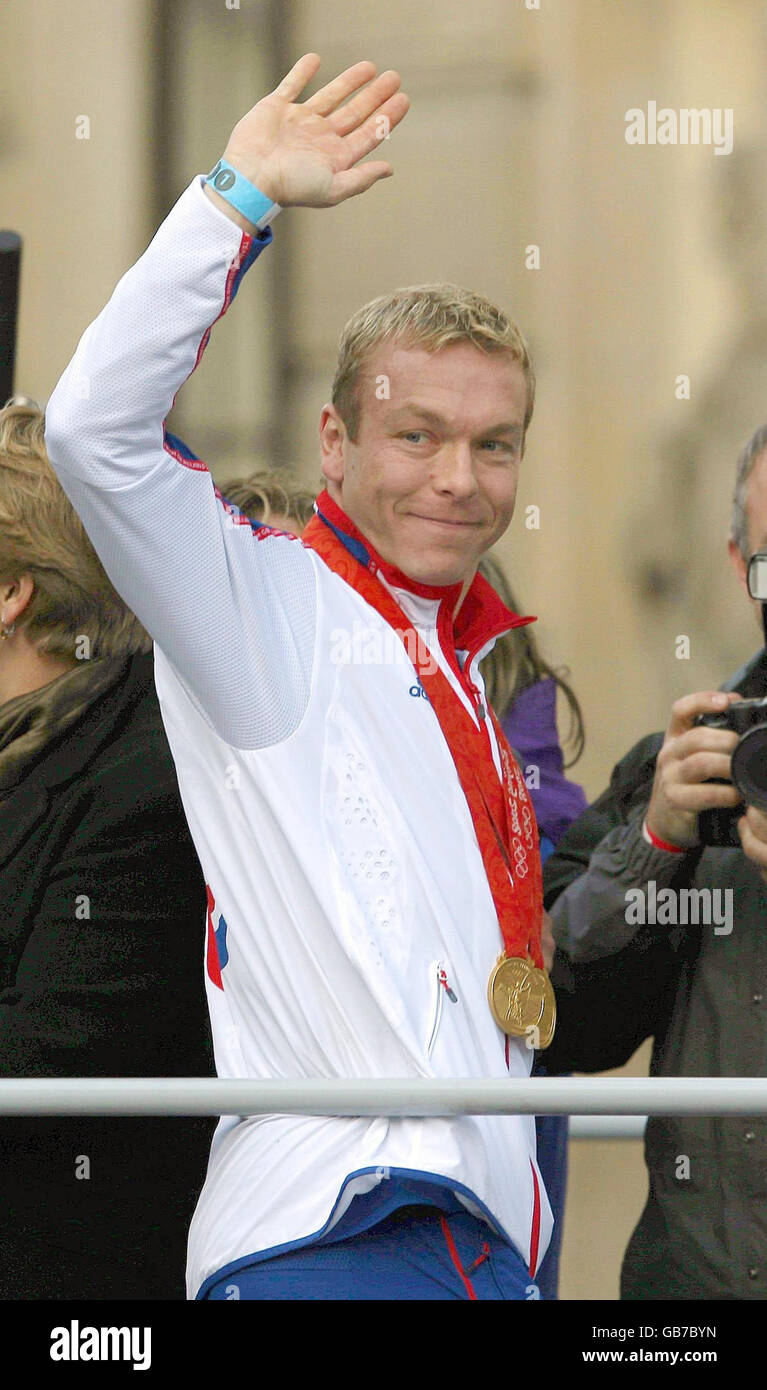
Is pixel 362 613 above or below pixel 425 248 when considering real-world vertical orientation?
below

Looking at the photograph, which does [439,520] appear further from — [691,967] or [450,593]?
[691,967]

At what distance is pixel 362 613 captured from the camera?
6.08ft

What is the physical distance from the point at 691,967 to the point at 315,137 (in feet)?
3.21

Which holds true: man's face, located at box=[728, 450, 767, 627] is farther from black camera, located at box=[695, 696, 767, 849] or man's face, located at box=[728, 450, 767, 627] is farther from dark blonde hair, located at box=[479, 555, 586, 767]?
dark blonde hair, located at box=[479, 555, 586, 767]

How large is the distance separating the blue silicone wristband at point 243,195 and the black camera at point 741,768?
710 mm

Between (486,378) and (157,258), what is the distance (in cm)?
41

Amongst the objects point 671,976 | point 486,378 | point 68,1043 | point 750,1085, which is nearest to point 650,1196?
point 671,976

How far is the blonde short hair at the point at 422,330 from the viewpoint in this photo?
1.93m

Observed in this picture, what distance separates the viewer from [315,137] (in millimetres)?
1756

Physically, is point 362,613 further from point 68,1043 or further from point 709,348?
point 709,348

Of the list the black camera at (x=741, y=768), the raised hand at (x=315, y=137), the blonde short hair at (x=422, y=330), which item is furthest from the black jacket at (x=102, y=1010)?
the raised hand at (x=315, y=137)

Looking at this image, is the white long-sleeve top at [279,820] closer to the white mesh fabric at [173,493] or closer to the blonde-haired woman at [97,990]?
the white mesh fabric at [173,493]
